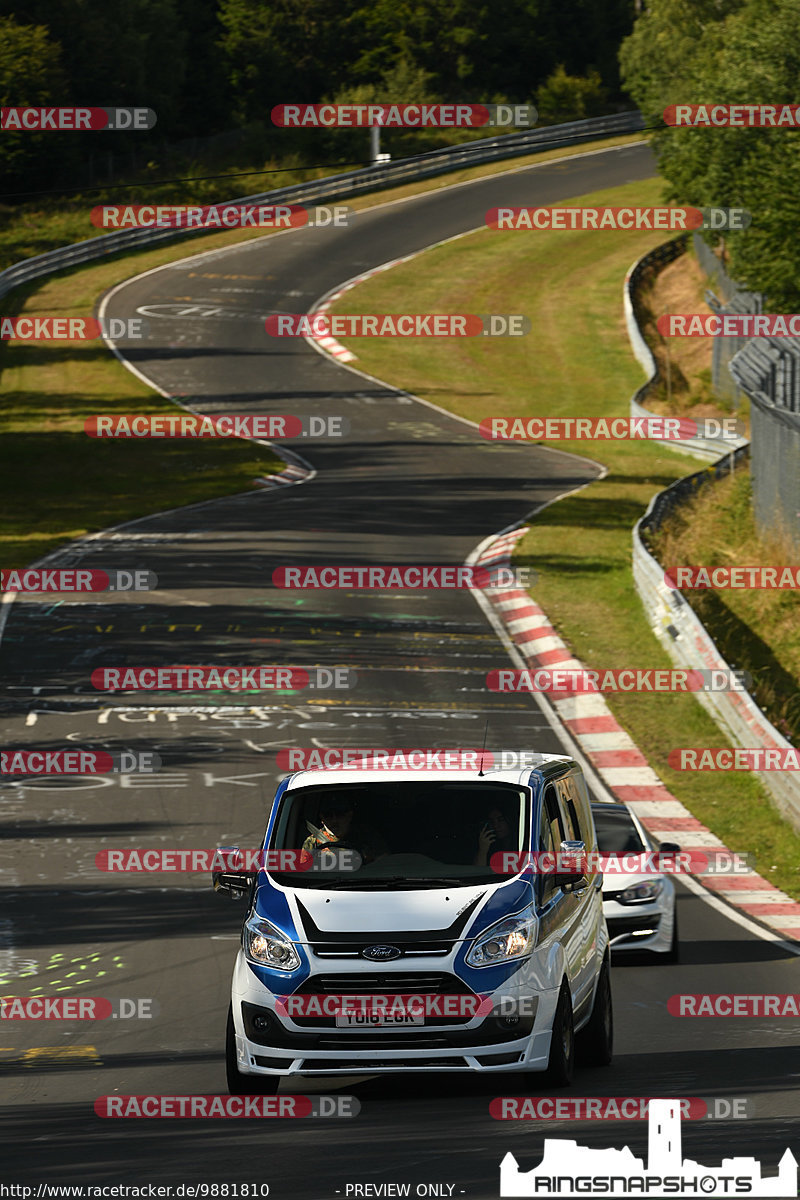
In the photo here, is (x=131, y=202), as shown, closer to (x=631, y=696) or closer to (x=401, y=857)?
(x=631, y=696)

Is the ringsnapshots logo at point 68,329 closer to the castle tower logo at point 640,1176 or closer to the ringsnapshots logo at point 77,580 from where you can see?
the ringsnapshots logo at point 77,580

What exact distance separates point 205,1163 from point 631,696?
1896 cm

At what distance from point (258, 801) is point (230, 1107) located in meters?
10.6

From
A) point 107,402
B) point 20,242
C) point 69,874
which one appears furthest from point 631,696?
point 20,242

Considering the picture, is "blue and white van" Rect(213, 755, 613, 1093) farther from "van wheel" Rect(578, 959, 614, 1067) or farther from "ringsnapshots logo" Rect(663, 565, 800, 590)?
"ringsnapshots logo" Rect(663, 565, 800, 590)

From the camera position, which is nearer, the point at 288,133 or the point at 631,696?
the point at 631,696

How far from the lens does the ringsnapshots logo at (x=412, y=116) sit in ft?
302

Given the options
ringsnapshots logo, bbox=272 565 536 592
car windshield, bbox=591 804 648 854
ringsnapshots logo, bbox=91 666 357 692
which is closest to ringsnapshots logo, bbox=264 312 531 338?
ringsnapshots logo, bbox=272 565 536 592

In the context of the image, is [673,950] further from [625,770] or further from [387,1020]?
[625,770]

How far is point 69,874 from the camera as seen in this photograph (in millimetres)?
17922

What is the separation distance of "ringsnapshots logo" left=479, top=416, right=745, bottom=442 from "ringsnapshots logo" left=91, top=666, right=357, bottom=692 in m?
25.5

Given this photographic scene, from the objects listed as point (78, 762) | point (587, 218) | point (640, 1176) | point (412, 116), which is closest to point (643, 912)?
point (640, 1176)

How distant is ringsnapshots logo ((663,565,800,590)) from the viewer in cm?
3209

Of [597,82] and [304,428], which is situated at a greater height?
[597,82]
